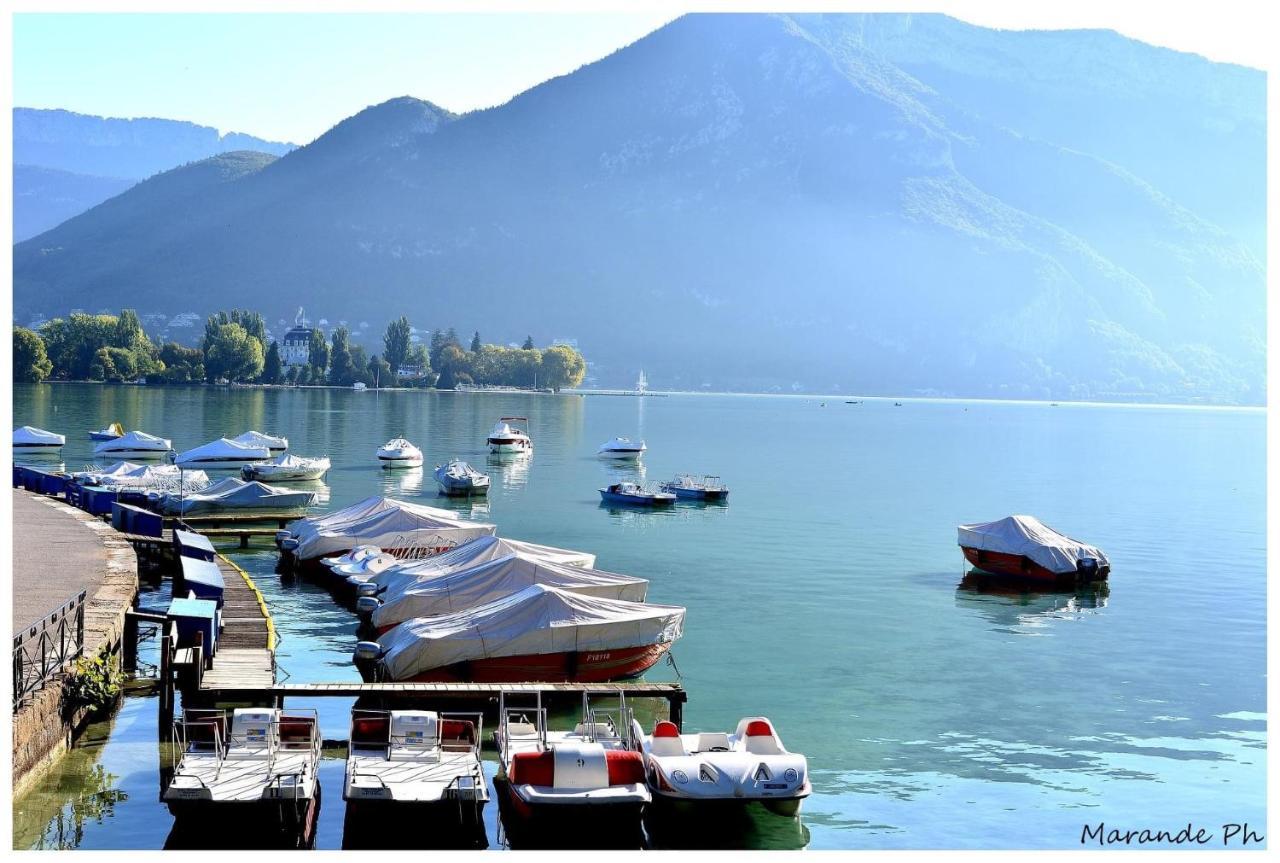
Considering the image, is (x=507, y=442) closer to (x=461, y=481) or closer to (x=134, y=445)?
(x=134, y=445)

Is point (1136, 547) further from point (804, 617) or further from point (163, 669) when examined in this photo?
point (163, 669)

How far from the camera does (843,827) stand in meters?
24.5

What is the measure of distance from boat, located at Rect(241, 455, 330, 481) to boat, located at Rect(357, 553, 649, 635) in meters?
62.1

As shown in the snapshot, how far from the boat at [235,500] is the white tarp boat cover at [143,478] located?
338 cm

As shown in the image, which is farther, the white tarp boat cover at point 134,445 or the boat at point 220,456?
the white tarp boat cover at point 134,445

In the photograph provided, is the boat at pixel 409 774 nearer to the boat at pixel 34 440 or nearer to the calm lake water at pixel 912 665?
the calm lake water at pixel 912 665

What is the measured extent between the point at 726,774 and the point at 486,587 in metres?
14.9

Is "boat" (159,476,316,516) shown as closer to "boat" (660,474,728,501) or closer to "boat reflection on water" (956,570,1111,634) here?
"boat" (660,474,728,501)

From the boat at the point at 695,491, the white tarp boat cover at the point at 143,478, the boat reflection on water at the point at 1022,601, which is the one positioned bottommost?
the boat reflection on water at the point at 1022,601

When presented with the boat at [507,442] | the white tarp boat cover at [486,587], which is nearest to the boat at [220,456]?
the boat at [507,442]

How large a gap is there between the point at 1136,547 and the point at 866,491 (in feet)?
103

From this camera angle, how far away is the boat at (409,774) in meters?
22.8

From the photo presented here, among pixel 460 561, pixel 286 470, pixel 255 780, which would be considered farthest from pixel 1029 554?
pixel 286 470

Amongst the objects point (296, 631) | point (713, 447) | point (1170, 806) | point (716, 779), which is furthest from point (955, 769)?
point (713, 447)
